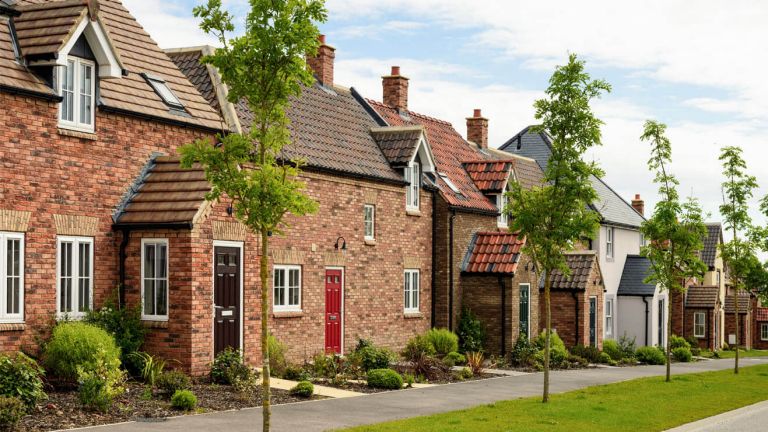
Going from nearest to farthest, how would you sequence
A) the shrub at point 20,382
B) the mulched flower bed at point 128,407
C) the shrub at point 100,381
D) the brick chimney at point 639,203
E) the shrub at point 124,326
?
the mulched flower bed at point 128,407, the shrub at point 20,382, the shrub at point 100,381, the shrub at point 124,326, the brick chimney at point 639,203

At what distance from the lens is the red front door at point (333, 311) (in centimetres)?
2633

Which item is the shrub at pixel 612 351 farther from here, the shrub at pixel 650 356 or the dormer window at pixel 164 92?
the dormer window at pixel 164 92

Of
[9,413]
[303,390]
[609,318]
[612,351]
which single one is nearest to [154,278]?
[303,390]

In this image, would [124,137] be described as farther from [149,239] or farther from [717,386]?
[717,386]

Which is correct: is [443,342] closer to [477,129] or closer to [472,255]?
[472,255]

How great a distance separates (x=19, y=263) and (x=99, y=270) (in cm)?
203

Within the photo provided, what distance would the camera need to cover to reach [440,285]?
31.8 meters

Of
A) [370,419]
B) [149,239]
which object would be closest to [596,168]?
[370,419]

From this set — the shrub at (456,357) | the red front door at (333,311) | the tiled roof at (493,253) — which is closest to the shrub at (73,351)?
the red front door at (333,311)

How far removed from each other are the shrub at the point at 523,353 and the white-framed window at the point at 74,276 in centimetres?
1546

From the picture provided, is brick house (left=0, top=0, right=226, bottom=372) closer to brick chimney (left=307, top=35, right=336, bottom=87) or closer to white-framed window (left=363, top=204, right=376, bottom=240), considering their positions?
white-framed window (left=363, top=204, right=376, bottom=240)

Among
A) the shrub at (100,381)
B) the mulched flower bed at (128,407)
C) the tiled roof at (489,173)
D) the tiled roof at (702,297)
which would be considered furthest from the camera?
the tiled roof at (702,297)

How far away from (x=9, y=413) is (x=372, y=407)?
22.5ft

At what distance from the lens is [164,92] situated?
71.8 feet
